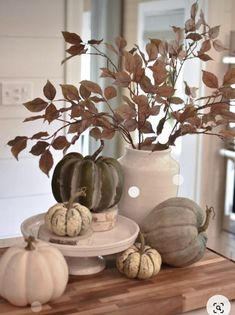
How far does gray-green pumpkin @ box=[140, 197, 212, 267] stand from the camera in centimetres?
126

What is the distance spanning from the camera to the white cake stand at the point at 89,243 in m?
1.19

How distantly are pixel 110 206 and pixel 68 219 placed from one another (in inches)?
6.3

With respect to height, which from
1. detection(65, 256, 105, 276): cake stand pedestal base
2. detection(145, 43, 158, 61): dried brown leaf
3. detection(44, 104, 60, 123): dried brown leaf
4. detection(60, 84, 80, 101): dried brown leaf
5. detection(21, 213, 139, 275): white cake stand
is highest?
detection(145, 43, 158, 61): dried brown leaf

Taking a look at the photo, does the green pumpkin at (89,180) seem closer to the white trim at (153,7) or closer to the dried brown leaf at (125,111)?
the dried brown leaf at (125,111)

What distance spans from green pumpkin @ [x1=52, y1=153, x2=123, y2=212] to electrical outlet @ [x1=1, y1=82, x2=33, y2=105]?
4.92 ft

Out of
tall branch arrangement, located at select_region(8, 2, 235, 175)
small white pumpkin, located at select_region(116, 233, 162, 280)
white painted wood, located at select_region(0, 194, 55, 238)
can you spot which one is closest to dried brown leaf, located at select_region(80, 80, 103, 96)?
tall branch arrangement, located at select_region(8, 2, 235, 175)

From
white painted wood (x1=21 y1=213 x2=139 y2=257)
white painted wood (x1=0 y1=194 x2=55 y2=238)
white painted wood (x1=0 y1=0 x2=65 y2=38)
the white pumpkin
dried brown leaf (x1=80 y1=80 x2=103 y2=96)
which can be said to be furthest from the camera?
white painted wood (x1=0 y1=194 x2=55 y2=238)

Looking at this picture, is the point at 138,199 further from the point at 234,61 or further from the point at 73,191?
the point at 234,61

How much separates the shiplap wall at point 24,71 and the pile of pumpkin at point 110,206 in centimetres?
152

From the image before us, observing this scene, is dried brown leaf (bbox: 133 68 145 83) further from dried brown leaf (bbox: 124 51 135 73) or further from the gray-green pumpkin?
the gray-green pumpkin

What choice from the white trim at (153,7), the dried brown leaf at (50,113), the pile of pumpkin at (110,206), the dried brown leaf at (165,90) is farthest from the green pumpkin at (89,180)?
the white trim at (153,7)

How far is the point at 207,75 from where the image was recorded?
4.33 feet

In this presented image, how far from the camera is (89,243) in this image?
1.22 metres

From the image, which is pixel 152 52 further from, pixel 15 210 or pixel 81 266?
pixel 15 210
